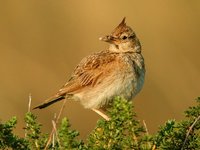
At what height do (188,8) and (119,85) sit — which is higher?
(188,8)

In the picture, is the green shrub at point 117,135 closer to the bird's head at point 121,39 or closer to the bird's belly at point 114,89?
the bird's belly at point 114,89

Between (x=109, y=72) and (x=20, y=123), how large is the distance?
364 centimetres

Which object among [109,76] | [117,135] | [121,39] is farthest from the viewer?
[121,39]

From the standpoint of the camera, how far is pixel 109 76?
29.2 feet

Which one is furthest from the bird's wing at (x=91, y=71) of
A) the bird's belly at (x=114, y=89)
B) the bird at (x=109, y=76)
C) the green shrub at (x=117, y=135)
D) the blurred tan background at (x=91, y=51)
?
the green shrub at (x=117, y=135)

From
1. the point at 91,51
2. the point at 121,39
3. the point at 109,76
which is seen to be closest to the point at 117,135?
the point at 109,76

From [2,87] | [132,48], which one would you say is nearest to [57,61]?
[2,87]

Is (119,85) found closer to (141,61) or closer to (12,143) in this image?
(141,61)

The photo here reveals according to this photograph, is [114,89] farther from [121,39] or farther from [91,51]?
[91,51]

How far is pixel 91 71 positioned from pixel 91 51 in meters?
3.29

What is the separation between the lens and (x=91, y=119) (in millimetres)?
12547

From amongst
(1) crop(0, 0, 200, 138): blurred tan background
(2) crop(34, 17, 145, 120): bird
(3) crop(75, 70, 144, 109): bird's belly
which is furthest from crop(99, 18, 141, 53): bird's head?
(1) crop(0, 0, 200, 138): blurred tan background

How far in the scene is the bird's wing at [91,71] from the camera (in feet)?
29.8

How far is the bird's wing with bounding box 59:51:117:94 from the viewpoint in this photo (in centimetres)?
907
